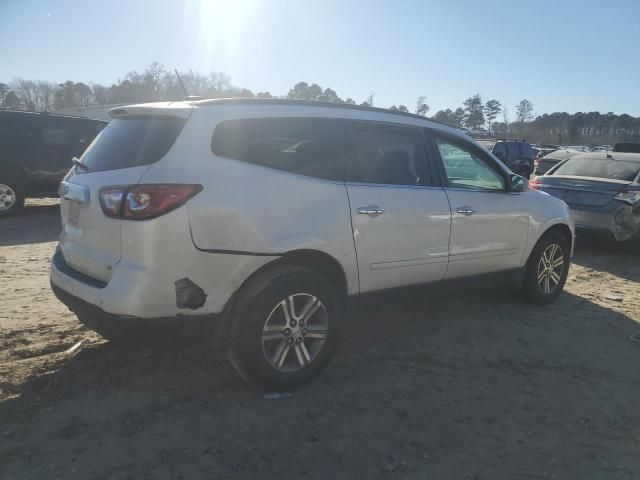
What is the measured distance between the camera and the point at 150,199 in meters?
2.67

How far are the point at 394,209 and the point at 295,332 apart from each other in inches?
45.3

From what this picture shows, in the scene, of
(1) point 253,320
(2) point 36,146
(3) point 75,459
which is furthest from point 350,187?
(2) point 36,146

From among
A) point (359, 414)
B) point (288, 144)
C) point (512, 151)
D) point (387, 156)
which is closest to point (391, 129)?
point (387, 156)

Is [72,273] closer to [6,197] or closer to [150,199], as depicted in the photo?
[150,199]

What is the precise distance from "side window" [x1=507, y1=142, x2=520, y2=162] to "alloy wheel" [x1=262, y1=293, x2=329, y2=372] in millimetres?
20852

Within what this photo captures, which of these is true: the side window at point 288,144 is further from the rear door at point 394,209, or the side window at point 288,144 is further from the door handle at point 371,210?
the door handle at point 371,210

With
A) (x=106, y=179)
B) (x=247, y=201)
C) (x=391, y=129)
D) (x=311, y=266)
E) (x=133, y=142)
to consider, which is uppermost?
(x=391, y=129)

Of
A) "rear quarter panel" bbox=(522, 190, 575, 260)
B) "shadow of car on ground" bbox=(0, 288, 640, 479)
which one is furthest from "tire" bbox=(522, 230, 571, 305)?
"shadow of car on ground" bbox=(0, 288, 640, 479)

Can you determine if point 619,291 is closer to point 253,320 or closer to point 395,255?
point 395,255

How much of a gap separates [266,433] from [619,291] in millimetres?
4927

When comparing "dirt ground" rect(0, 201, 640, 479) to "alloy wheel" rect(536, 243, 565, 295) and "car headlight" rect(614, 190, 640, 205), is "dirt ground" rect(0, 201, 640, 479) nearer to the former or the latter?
"alloy wheel" rect(536, 243, 565, 295)

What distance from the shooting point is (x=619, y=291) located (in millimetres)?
5805

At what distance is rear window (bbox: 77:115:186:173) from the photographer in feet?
9.35

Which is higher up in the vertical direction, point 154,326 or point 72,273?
point 72,273
